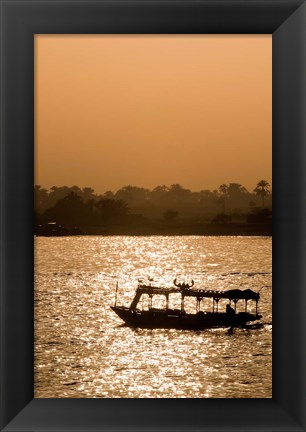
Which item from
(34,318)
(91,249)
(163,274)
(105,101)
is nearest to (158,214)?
(105,101)

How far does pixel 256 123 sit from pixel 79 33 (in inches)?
59.9

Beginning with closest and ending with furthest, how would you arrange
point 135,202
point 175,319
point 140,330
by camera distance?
point 135,202, point 175,319, point 140,330

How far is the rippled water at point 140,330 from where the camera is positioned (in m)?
5.50

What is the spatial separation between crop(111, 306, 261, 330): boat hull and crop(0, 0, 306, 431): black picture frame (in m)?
5.41

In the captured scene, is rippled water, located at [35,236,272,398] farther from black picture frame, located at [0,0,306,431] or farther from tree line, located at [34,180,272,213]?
black picture frame, located at [0,0,306,431]

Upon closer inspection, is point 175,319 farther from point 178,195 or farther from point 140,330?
point 178,195

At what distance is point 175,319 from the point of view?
24.0 feet

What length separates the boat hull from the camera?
6.98 metres

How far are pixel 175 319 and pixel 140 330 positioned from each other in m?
1.54
